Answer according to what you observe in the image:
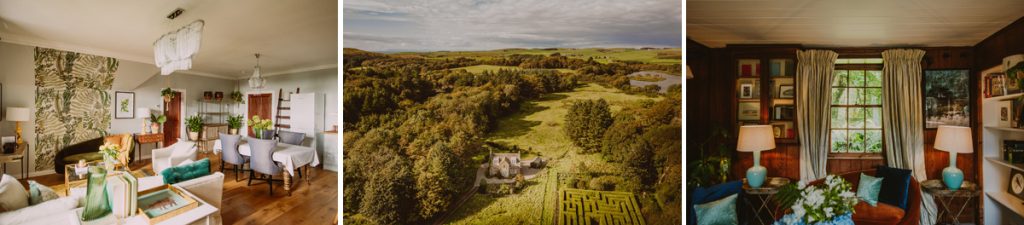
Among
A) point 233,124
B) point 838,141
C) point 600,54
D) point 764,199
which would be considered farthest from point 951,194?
point 233,124

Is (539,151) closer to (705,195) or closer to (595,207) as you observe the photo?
(595,207)

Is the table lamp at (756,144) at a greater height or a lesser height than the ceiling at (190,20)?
lesser

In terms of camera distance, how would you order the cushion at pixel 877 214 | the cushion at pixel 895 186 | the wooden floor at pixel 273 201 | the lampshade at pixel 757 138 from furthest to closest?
the lampshade at pixel 757 138, the cushion at pixel 895 186, the cushion at pixel 877 214, the wooden floor at pixel 273 201


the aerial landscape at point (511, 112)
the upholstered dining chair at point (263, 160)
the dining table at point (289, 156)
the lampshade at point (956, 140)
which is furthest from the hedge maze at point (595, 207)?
the lampshade at point (956, 140)

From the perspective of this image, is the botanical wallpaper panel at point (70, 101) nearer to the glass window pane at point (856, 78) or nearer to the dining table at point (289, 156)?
the dining table at point (289, 156)

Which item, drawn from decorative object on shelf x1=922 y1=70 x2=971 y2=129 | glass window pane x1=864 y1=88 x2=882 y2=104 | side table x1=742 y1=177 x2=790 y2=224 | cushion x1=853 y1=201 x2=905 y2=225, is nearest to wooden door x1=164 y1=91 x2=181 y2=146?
side table x1=742 y1=177 x2=790 y2=224

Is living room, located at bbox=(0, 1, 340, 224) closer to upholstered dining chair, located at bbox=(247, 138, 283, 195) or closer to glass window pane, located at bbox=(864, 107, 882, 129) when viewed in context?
upholstered dining chair, located at bbox=(247, 138, 283, 195)

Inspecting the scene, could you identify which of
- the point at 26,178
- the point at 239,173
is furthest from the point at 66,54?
the point at 239,173
